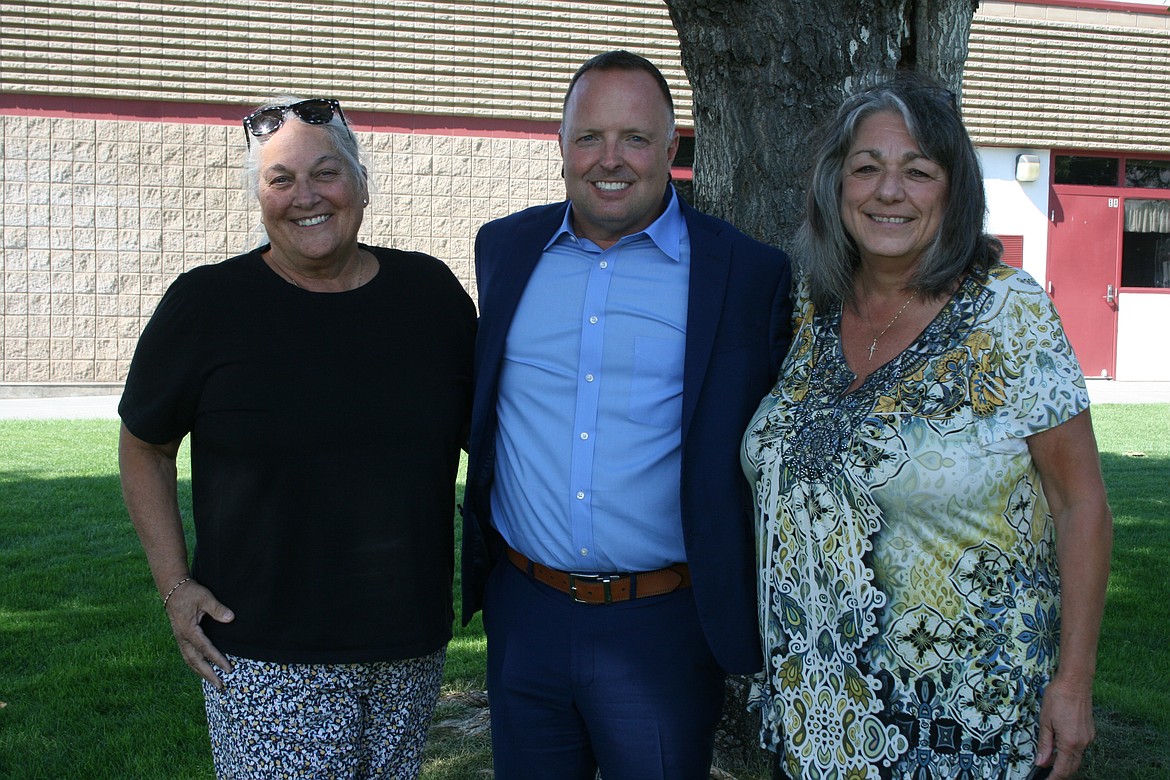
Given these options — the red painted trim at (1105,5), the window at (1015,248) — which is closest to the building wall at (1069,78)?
the red painted trim at (1105,5)

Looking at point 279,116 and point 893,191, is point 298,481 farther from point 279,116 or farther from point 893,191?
point 893,191

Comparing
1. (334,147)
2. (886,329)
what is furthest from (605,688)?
(334,147)

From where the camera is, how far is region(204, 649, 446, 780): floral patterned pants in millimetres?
2559

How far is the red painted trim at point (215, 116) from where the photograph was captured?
41.5 ft

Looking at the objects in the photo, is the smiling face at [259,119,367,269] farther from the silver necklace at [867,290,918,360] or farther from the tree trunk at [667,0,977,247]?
the tree trunk at [667,0,977,247]

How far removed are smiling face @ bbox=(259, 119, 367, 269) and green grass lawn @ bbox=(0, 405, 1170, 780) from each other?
204cm

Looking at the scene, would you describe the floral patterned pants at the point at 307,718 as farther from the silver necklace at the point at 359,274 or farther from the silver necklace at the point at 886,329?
the silver necklace at the point at 886,329

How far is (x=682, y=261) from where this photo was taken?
282cm

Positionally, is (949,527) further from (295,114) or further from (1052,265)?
(1052,265)

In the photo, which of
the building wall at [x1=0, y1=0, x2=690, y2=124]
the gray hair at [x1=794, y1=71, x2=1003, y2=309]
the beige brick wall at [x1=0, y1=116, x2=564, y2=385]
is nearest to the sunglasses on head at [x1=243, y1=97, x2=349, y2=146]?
the gray hair at [x1=794, y1=71, x2=1003, y2=309]

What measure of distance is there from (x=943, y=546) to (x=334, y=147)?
174cm

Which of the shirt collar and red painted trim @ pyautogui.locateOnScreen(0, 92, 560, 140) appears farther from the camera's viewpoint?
red painted trim @ pyautogui.locateOnScreen(0, 92, 560, 140)

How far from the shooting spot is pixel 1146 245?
1631 centimetres

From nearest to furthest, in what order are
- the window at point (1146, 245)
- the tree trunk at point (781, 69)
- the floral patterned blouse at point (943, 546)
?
the floral patterned blouse at point (943, 546) < the tree trunk at point (781, 69) < the window at point (1146, 245)
